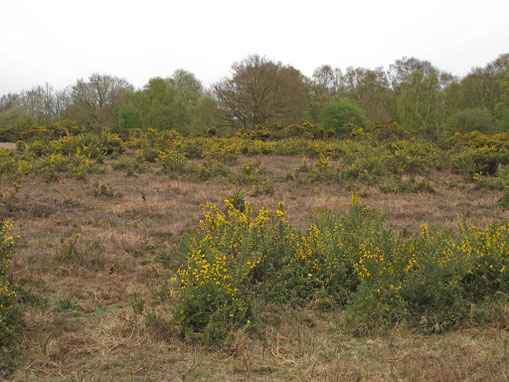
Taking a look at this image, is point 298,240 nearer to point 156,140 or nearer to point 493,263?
point 493,263

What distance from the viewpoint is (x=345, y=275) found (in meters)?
4.45

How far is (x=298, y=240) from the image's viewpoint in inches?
193

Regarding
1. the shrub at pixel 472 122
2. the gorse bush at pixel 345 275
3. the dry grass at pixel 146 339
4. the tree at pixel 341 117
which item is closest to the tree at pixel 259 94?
the tree at pixel 341 117

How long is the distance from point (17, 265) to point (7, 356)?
7.37ft

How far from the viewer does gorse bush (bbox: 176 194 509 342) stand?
3.63 metres

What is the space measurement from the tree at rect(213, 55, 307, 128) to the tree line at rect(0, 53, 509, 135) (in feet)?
0.26

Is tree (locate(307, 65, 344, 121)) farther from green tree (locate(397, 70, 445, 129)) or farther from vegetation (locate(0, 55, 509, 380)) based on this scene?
vegetation (locate(0, 55, 509, 380))

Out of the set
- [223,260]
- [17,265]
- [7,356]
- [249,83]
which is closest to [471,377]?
[223,260]

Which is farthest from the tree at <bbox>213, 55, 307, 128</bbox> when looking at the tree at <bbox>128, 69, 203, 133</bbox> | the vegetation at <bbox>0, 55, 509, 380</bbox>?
the vegetation at <bbox>0, 55, 509, 380</bbox>

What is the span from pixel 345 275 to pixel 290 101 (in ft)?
96.1

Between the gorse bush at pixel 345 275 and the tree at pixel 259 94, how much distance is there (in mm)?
27653

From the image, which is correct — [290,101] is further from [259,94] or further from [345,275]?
[345,275]

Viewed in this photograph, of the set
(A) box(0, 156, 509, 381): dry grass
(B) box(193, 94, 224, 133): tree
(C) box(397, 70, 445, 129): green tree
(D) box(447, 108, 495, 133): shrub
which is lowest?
(A) box(0, 156, 509, 381): dry grass

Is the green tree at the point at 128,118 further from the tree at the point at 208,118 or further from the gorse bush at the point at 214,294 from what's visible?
the gorse bush at the point at 214,294
